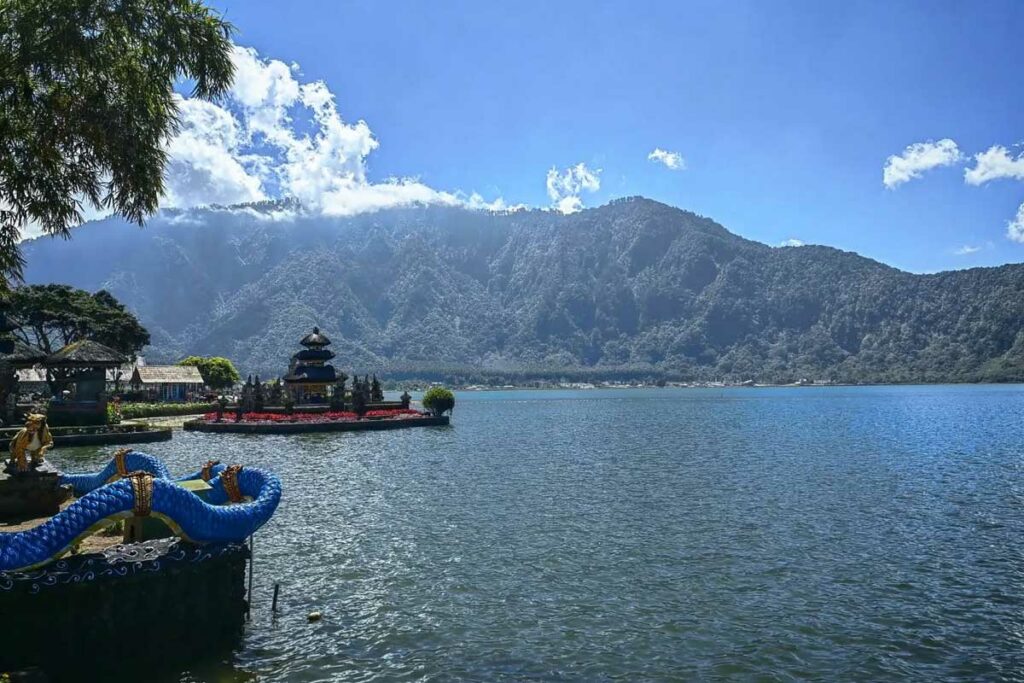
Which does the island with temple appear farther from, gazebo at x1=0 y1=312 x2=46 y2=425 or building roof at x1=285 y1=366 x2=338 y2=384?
gazebo at x1=0 y1=312 x2=46 y2=425

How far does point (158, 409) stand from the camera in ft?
249

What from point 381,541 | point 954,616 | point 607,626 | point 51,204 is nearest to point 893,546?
point 954,616

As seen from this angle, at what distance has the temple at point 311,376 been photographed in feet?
266

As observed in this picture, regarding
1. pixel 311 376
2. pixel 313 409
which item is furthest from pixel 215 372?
pixel 313 409

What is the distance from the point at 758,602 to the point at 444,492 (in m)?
17.5

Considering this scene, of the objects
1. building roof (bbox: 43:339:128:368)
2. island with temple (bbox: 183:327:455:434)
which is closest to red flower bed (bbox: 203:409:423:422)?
island with temple (bbox: 183:327:455:434)

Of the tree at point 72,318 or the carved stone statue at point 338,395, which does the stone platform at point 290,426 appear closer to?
the carved stone statue at point 338,395

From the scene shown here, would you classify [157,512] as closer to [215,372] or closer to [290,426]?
[290,426]

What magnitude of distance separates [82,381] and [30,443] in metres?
47.1

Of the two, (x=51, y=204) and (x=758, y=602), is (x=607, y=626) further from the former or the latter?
(x=51, y=204)

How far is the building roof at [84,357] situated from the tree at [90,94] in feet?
162

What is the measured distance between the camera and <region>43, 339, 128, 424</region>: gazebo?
53.4 m

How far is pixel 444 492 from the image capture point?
3159cm

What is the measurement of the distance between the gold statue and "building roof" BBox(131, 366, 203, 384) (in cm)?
9157
